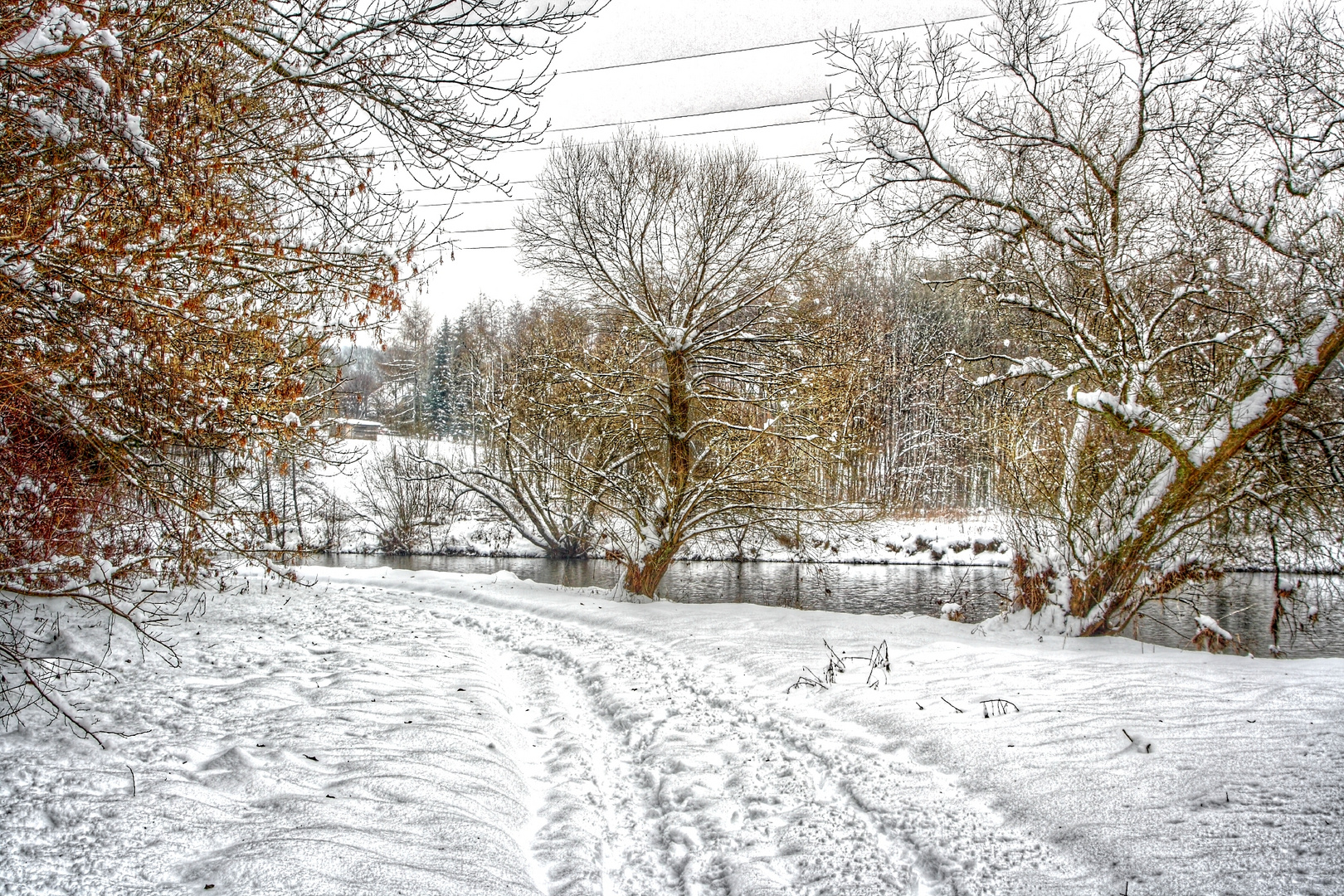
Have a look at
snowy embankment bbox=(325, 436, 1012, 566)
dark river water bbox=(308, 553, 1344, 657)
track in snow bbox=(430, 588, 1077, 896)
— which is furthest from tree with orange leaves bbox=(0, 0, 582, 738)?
snowy embankment bbox=(325, 436, 1012, 566)

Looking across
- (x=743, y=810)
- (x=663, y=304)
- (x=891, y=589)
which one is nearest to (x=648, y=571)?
(x=663, y=304)

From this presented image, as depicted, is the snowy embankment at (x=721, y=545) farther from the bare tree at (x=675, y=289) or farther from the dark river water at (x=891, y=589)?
the bare tree at (x=675, y=289)

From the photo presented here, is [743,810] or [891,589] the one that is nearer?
[743,810]

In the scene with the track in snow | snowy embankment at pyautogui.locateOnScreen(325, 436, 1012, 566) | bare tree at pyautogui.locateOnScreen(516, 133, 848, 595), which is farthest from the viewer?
snowy embankment at pyautogui.locateOnScreen(325, 436, 1012, 566)

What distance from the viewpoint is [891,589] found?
55.0ft

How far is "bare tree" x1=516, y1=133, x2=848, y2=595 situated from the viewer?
500 inches

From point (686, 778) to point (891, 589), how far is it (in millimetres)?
13112

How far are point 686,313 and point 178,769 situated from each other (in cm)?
1094

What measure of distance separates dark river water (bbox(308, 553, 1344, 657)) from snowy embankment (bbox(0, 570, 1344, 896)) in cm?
438

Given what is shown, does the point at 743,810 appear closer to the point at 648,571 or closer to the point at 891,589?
the point at 648,571

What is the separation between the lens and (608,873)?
3.59m

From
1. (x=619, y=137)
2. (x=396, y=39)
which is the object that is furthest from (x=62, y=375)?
(x=619, y=137)

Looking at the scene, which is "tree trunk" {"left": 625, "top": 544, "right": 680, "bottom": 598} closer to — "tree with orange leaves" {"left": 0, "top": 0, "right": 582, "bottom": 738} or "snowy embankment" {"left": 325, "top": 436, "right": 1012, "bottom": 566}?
"snowy embankment" {"left": 325, "top": 436, "right": 1012, "bottom": 566}

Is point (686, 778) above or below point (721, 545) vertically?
below
